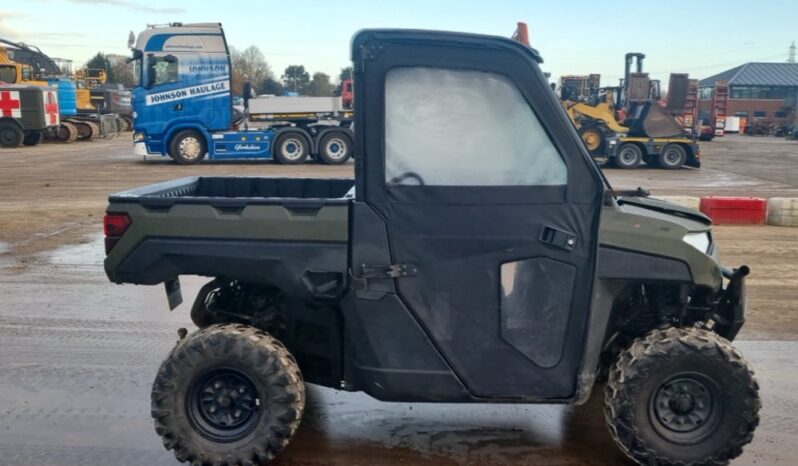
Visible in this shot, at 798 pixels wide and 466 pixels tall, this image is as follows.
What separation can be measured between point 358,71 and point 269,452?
6.39 feet

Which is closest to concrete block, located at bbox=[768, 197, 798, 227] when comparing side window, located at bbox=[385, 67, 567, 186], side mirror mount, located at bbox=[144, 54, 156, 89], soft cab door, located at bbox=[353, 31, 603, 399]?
soft cab door, located at bbox=[353, 31, 603, 399]

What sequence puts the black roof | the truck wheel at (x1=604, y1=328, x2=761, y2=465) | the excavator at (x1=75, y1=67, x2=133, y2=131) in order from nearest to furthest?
1. the truck wheel at (x1=604, y1=328, x2=761, y2=465)
2. the excavator at (x1=75, y1=67, x2=133, y2=131)
3. the black roof

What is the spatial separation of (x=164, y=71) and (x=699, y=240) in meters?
19.8

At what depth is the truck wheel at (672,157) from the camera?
961 inches

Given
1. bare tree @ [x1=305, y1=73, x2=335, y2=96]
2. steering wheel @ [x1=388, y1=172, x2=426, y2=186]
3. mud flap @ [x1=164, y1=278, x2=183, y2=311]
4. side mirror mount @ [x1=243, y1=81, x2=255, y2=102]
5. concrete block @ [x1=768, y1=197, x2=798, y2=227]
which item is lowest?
concrete block @ [x1=768, y1=197, x2=798, y2=227]

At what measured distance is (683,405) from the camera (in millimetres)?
3971

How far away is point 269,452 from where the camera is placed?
3.98 m

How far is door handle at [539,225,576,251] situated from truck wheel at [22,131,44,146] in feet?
99.3

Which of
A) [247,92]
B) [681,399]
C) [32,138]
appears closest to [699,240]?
[681,399]

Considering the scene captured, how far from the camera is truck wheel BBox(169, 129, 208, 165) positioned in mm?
22609

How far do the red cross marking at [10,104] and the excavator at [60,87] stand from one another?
3089 mm

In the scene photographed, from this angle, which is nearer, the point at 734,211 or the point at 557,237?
the point at 557,237

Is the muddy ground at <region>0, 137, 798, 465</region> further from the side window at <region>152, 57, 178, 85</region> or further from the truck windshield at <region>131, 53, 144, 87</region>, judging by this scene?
the truck windshield at <region>131, 53, 144, 87</region>

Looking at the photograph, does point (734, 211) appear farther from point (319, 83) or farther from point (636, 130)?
point (319, 83)
